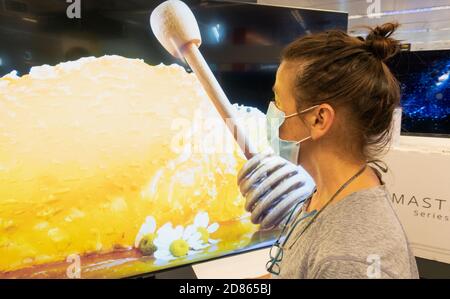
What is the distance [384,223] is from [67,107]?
887 mm

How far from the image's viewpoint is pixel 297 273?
2.13 ft

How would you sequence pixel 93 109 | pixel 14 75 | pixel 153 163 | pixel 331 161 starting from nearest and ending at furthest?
1. pixel 331 161
2. pixel 14 75
3. pixel 93 109
4. pixel 153 163

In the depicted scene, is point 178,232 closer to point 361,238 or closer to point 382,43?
point 361,238

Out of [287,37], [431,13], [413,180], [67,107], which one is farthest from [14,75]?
[431,13]

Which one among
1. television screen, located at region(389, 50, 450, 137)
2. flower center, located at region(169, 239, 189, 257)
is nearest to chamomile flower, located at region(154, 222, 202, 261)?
flower center, located at region(169, 239, 189, 257)

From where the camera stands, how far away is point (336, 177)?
71cm

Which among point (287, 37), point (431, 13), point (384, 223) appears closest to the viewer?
point (384, 223)

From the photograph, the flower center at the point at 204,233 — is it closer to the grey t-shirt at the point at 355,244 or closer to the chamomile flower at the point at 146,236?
the chamomile flower at the point at 146,236

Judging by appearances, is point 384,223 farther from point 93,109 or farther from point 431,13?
point 431,13

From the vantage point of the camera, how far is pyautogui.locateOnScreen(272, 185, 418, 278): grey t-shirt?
1.83 feet

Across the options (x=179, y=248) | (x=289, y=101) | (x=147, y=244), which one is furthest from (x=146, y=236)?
(x=289, y=101)

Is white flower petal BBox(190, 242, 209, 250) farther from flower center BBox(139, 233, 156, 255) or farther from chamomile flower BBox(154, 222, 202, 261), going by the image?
flower center BBox(139, 233, 156, 255)

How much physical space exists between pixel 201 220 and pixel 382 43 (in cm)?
84

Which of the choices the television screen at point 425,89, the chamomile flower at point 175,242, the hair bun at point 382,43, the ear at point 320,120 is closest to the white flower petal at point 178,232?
the chamomile flower at point 175,242
